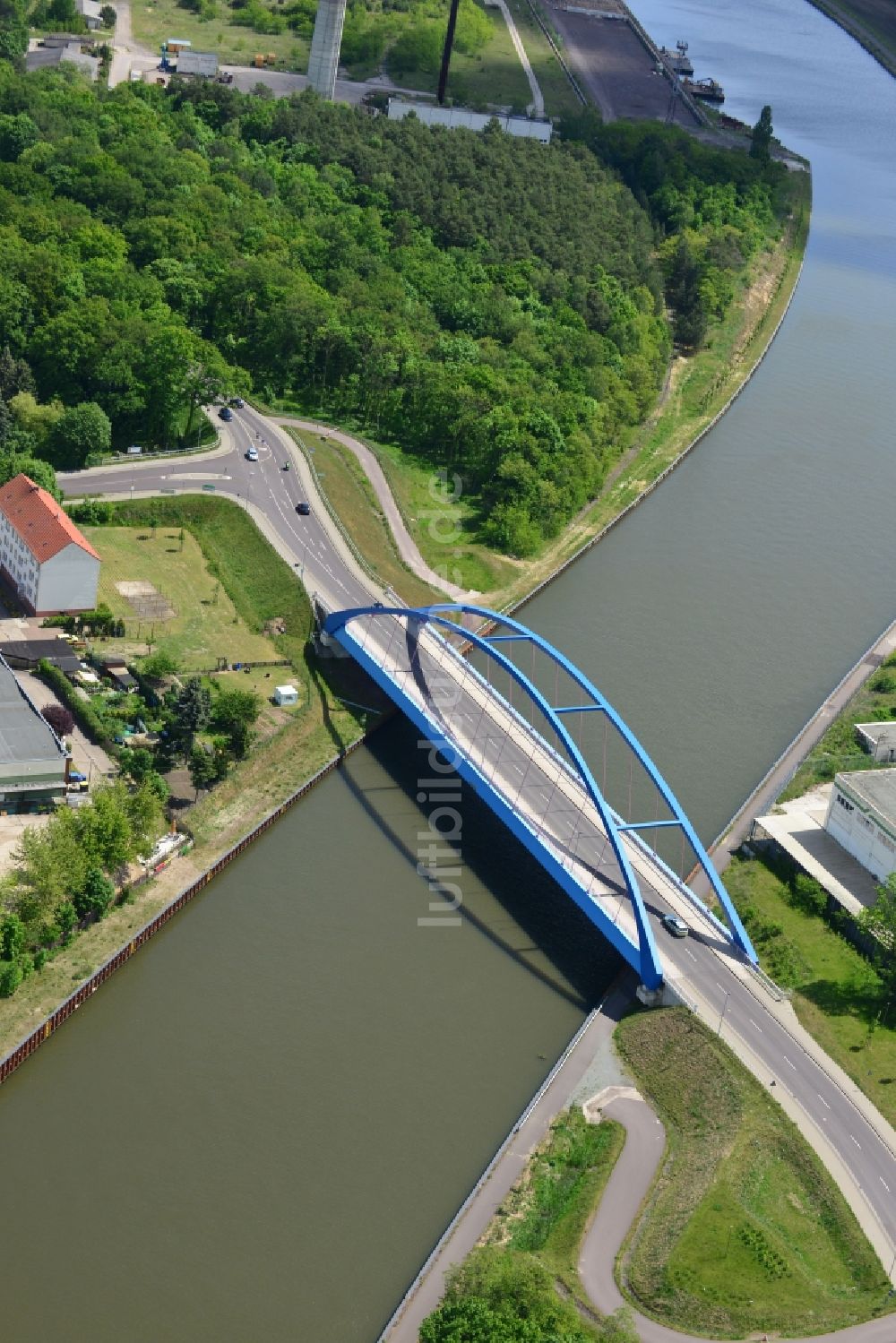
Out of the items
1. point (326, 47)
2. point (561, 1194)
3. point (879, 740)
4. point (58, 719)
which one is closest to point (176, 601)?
point (58, 719)

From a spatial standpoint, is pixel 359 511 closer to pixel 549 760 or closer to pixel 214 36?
pixel 549 760

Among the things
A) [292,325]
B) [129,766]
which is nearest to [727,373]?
[292,325]

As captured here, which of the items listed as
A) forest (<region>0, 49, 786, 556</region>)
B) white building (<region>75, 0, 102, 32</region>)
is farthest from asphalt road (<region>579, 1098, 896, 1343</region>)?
white building (<region>75, 0, 102, 32</region>)

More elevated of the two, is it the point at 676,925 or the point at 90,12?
the point at 676,925

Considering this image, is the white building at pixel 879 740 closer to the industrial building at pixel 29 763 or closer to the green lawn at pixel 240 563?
the green lawn at pixel 240 563

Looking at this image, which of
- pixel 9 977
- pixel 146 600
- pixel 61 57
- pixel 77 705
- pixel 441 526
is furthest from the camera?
pixel 61 57

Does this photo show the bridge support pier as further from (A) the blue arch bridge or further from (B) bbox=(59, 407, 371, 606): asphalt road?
(B) bbox=(59, 407, 371, 606): asphalt road
